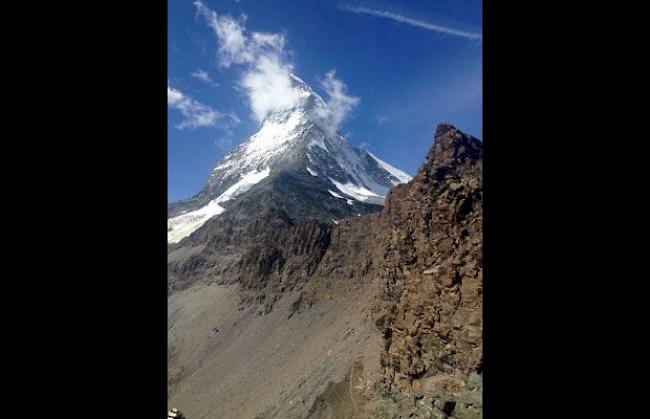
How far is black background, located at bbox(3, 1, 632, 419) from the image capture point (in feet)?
6.85

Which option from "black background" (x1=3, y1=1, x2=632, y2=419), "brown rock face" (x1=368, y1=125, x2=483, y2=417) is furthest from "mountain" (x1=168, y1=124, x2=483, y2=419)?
"black background" (x1=3, y1=1, x2=632, y2=419)

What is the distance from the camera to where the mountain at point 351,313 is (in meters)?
29.5

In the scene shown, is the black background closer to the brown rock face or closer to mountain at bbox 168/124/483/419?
mountain at bbox 168/124/483/419

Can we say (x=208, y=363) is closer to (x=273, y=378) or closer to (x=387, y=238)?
(x=273, y=378)

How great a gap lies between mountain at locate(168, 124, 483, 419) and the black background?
24109 millimetres

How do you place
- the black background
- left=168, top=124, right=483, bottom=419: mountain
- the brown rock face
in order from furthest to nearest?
left=168, top=124, right=483, bottom=419: mountain
the brown rock face
the black background
